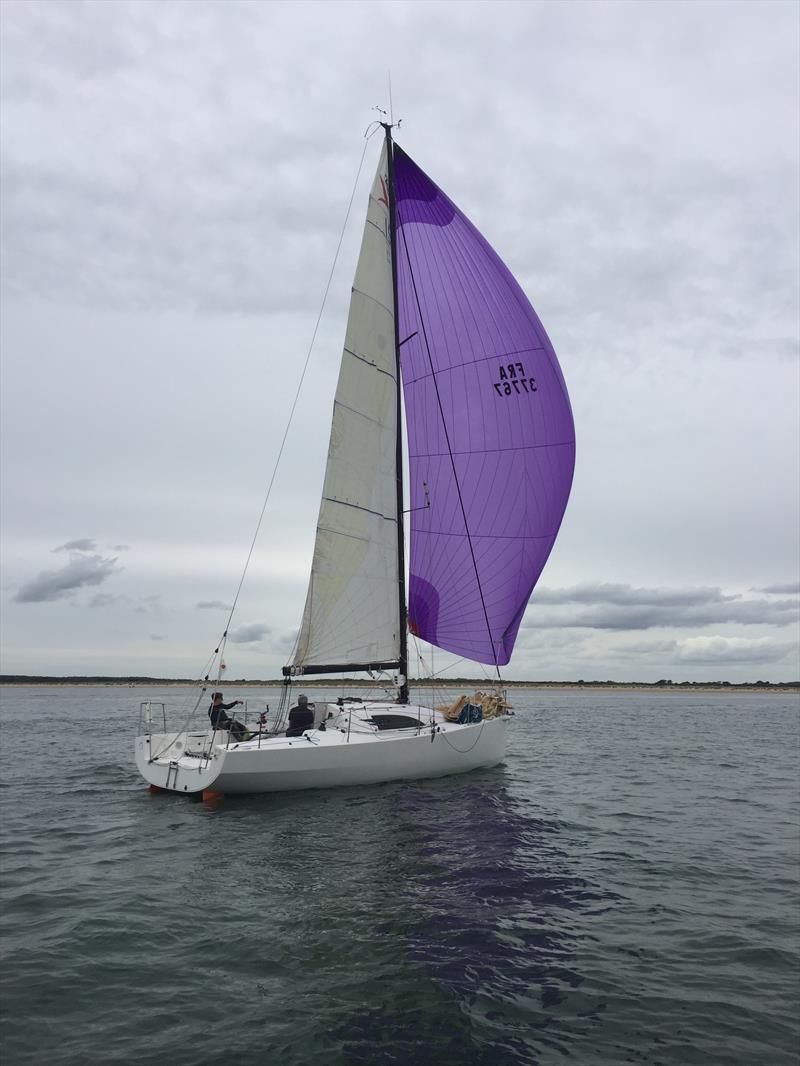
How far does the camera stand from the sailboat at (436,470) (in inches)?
693

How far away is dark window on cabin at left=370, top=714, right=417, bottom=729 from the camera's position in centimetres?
1624

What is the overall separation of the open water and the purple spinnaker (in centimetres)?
511

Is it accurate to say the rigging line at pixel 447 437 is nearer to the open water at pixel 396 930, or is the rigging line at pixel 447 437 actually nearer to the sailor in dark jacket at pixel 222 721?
the open water at pixel 396 930

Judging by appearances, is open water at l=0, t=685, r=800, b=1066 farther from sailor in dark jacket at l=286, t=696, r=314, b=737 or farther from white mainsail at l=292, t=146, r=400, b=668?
white mainsail at l=292, t=146, r=400, b=668

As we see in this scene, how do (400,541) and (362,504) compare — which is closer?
(362,504)

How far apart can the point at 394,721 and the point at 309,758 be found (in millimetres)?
2991

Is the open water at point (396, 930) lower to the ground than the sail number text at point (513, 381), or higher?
lower

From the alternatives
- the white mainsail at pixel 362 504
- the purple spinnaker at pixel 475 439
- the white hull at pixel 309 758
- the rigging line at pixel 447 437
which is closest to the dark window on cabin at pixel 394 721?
the white hull at pixel 309 758

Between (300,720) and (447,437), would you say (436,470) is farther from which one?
(300,720)

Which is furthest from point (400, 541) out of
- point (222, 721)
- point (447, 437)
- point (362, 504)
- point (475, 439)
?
point (222, 721)

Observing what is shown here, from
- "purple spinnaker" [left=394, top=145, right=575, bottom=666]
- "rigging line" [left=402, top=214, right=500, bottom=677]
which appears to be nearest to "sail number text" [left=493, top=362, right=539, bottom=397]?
"purple spinnaker" [left=394, top=145, right=575, bottom=666]

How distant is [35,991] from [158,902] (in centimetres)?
246

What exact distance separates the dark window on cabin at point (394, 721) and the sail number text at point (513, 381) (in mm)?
8663

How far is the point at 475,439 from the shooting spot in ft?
60.8
